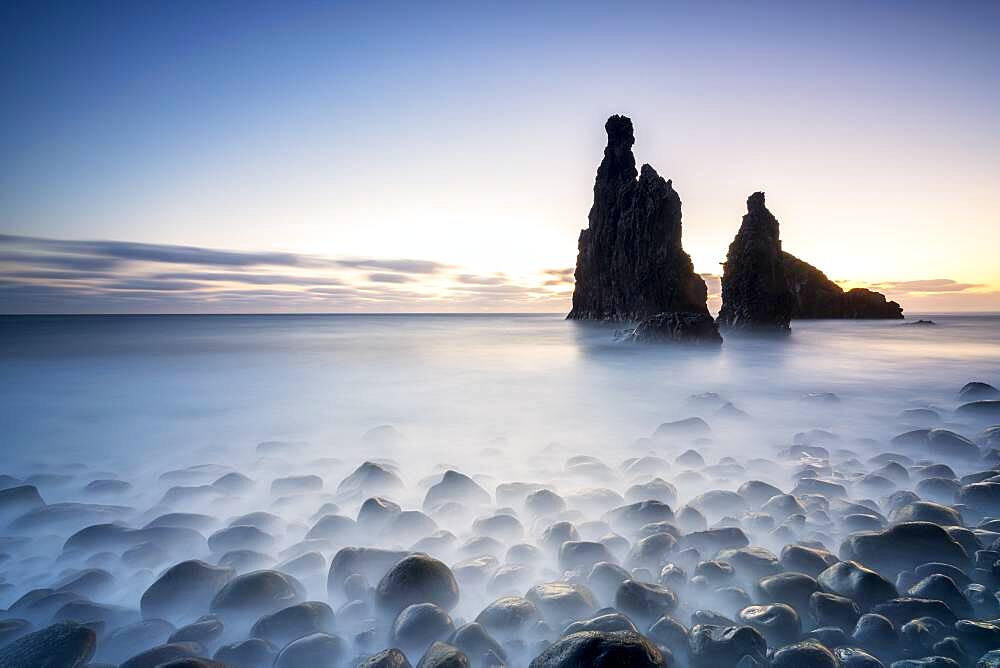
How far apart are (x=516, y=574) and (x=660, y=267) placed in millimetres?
32721

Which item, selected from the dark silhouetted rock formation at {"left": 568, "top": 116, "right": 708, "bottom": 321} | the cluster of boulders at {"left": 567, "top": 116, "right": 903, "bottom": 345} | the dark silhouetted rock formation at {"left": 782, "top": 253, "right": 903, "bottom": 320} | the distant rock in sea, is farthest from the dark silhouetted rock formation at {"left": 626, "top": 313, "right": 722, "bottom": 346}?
the dark silhouetted rock formation at {"left": 782, "top": 253, "right": 903, "bottom": 320}

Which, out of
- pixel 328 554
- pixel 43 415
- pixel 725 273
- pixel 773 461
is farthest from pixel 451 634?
pixel 725 273

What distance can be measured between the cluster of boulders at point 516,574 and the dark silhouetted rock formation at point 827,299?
78262 millimetres

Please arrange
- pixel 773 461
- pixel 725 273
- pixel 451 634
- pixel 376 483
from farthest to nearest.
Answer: pixel 725 273
pixel 773 461
pixel 376 483
pixel 451 634

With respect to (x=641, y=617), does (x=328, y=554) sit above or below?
below

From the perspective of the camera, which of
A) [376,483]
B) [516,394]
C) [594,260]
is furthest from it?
[594,260]

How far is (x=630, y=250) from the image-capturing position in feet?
138

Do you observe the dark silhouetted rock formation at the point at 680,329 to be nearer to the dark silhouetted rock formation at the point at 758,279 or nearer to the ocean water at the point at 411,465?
the ocean water at the point at 411,465

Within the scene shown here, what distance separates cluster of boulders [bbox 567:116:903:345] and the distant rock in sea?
2.7 inches

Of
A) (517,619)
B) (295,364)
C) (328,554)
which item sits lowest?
(295,364)

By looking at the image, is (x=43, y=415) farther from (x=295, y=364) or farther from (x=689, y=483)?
(x=689, y=483)

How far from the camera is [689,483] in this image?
4.98m

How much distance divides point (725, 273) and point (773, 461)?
38816mm

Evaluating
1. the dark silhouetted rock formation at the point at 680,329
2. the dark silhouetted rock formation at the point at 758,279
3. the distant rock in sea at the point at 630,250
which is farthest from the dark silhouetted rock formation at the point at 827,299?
the dark silhouetted rock formation at the point at 680,329
